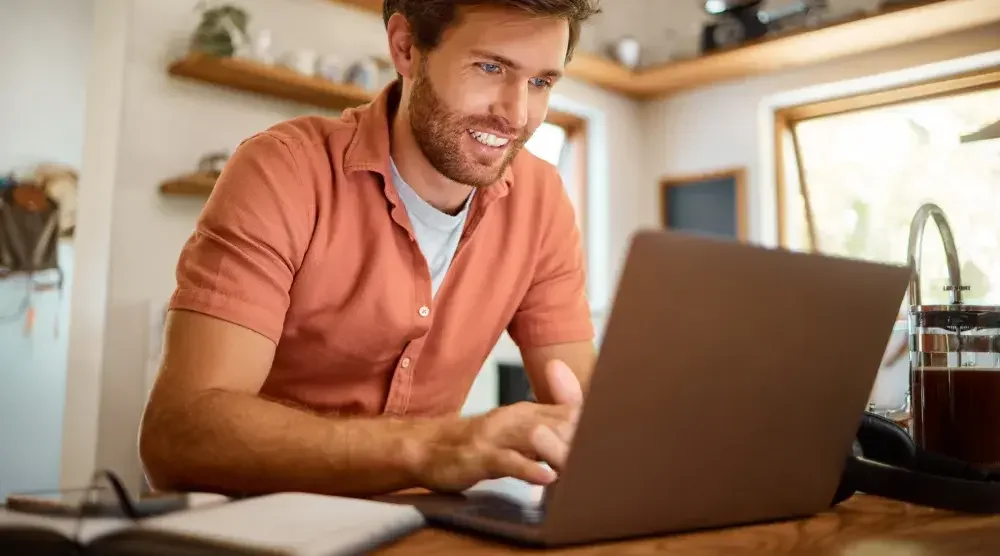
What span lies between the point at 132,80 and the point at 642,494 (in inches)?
105

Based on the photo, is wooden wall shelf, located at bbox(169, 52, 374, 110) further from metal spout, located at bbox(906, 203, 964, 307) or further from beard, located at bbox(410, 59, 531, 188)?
metal spout, located at bbox(906, 203, 964, 307)

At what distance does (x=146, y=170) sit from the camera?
8.93ft

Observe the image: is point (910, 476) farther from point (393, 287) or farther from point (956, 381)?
point (393, 287)

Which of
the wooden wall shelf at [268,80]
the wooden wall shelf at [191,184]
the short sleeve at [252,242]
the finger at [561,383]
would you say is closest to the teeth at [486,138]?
the short sleeve at [252,242]

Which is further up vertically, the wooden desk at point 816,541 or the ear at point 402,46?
the ear at point 402,46

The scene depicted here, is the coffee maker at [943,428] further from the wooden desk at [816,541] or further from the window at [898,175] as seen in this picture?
the window at [898,175]

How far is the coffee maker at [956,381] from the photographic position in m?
0.85

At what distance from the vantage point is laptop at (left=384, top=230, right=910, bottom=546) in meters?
0.50

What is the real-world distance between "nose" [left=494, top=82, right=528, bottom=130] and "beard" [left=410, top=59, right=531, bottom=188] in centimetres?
1

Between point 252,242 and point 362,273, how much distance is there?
0.20 metres

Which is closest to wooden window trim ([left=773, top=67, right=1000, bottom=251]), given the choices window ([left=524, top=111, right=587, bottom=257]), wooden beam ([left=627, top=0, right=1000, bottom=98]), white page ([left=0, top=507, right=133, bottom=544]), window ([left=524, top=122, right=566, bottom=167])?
wooden beam ([left=627, top=0, right=1000, bottom=98])

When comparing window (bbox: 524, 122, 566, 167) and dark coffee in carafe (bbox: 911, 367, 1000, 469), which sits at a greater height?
window (bbox: 524, 122, 566, 167)

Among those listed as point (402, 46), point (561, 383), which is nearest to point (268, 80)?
point (402, 46)

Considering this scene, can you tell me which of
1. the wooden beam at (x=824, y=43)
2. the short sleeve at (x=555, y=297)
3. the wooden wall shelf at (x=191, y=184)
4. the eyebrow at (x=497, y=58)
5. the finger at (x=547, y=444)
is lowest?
the finger at (x=547, y=444)
